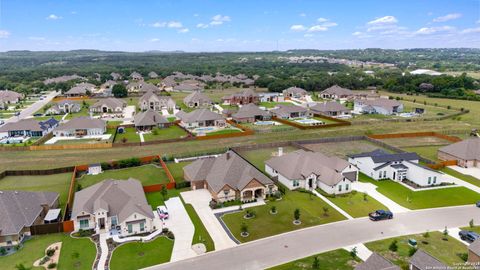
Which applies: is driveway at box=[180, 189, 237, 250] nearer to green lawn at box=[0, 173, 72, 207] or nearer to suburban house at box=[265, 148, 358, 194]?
suburban house at box=[265, 148, 358, 194]

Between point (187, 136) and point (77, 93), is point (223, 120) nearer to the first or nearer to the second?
point (187, 136)

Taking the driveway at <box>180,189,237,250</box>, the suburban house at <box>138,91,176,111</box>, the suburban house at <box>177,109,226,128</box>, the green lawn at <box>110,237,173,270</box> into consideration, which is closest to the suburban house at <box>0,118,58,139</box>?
the suburban house at <box>177,109,226,128</box>

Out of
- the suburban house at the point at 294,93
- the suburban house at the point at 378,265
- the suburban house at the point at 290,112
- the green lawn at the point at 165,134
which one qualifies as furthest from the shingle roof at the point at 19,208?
the suburban house at the point at 294,93

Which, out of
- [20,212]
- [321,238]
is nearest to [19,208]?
[20,212]

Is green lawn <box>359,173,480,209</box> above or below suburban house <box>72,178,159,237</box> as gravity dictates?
below

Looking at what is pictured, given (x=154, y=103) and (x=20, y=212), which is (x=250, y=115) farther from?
(x=20, y=212)

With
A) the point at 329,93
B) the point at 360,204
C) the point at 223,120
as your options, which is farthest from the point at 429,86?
the point at 360,204
